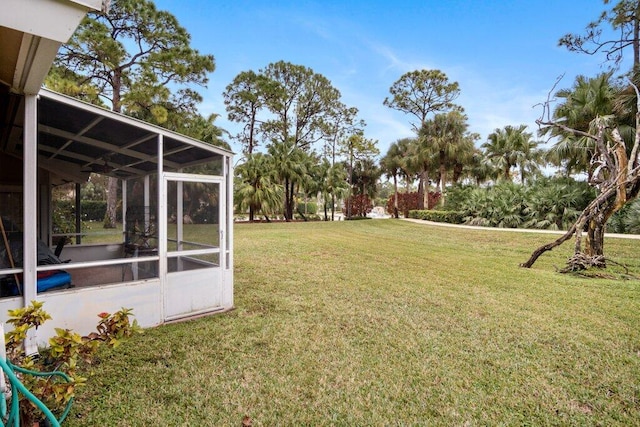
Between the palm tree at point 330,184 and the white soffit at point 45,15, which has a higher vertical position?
the palm tree at point 330,184

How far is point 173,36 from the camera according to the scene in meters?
17.3

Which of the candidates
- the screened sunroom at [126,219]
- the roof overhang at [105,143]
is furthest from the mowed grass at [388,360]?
the roof overhang at [105,143]

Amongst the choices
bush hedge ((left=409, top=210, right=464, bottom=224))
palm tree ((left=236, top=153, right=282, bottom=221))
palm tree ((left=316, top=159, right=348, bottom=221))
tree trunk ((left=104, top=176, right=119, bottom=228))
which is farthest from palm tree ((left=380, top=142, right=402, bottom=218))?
tree trunk ((left=104, top=176, right=119, bottom=228))

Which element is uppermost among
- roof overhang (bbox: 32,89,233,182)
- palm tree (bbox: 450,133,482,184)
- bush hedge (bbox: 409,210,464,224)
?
palm tree (bbox: 450,133,482,184)

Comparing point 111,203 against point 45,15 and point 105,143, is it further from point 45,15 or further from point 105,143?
point 45,15

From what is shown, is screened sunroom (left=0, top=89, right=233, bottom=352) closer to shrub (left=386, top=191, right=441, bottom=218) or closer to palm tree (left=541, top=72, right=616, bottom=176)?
palm tree (left=541, top=72, right=616, bottom=176)

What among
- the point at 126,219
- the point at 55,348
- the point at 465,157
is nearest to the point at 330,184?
the point at 465,157

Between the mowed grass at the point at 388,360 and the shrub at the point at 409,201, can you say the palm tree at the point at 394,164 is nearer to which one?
the shrub at the point at 409,201

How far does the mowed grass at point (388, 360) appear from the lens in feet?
7.94

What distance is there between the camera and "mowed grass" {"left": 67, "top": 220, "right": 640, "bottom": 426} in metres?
2.42

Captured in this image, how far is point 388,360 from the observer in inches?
127

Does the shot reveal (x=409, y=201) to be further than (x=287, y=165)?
Yes

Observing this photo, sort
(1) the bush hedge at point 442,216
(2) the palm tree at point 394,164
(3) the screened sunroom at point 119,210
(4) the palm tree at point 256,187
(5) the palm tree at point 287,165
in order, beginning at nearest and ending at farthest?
(3) the screened sunroom at point 119,210, (1) the bush hedge at point 442,216, (4) the palm tree at point 256,187, (5) the palm tree at point 287,165, (2) the palm tree at point 394,164

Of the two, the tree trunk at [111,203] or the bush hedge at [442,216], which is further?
the bush hedge at [442,216]
